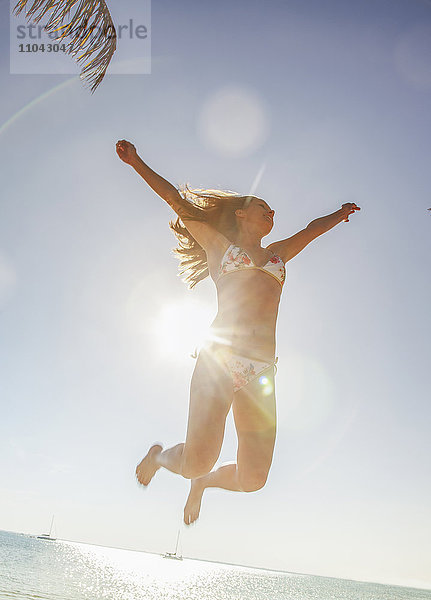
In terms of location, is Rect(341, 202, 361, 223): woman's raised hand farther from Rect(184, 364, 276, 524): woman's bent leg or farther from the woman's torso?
Rect(184, 364, 276, 524): woman's bent leg

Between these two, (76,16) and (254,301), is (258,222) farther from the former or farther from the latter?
(76,16)

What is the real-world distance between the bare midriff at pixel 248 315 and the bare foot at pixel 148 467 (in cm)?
112

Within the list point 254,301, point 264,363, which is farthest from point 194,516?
point 254,301

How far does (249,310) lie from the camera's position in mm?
3709

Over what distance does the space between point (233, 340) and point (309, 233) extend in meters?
1.28

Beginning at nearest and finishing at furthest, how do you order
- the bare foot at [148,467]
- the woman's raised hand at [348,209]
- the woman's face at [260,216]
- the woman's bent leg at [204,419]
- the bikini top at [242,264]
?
1. the woman's bent leg at [204,419]
2. the bikini top at [242,264]
3. the bare foot at [148,467]
4. the woman's face at [260,216]
5. the woman's raised hand at [348,209]

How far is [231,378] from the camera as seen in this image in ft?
11.8

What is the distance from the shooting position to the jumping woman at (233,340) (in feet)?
11.3

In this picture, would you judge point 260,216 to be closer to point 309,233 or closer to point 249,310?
point 309,233

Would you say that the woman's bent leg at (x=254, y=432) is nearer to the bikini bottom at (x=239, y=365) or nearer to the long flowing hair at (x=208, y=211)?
the bikini bottom at (x=239, y=365)

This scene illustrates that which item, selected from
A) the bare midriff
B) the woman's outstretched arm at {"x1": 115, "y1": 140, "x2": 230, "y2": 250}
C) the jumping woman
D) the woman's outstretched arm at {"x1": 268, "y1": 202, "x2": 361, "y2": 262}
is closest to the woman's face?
the jumping woman

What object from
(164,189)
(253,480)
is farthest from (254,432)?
(164,189)

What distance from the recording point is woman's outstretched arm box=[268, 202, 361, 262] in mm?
4230

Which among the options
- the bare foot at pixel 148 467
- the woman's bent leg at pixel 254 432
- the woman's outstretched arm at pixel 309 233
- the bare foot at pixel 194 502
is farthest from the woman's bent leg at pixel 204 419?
the woman's outstretched arm at pixel 309 233
